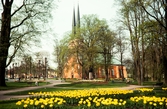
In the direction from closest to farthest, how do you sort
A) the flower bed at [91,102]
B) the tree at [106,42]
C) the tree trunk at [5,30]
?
the flower bed at [91,102], the tree trunk at [5,30], the tree at [106,42]

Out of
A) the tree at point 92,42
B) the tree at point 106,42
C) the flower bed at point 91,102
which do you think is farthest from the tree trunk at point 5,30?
the tree at point 106,42

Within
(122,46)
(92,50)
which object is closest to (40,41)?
(92,50)

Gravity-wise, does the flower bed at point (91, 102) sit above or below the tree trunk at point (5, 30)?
below

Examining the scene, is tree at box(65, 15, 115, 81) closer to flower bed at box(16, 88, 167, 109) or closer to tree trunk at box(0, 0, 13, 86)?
tree trunk at box(0, 0, 13, 86)

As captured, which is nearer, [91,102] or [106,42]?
[91,102]

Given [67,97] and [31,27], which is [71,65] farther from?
[67,97]

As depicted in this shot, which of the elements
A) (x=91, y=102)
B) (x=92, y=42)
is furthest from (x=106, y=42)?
(x=91, y=102)

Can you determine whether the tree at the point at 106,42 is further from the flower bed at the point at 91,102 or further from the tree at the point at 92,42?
the flower bed at the point at 91,102

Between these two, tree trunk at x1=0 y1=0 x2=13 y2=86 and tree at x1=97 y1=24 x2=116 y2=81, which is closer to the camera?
tree trunk at x1=0 y1=0 x2=13 y2=86

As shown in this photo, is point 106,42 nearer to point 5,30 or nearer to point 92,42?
point 92,42

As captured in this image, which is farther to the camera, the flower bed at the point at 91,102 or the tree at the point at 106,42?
the tree at the point at 106,42

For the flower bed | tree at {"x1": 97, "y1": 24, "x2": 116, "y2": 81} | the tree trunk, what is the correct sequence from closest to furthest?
the flower bed, the tree trunk, tree at {"x1": 97, "y1": 24, "x2": 116, "y2": 81}

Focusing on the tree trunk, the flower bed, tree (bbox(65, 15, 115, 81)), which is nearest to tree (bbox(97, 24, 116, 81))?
tree (bbox(65, 15, 115, 81))

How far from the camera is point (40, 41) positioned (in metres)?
28.7
